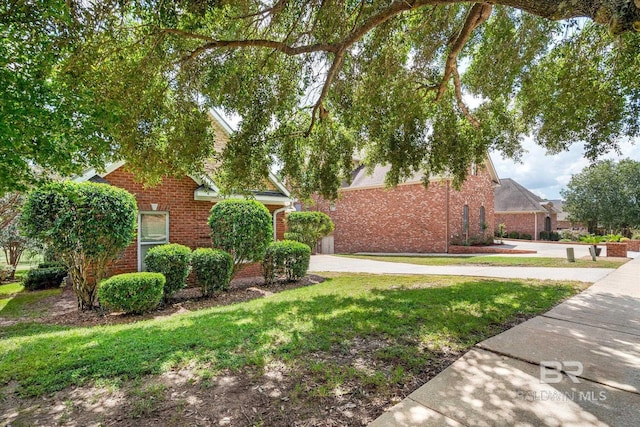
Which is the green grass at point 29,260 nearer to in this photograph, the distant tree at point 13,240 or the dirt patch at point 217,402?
the distant tree at point 13,240

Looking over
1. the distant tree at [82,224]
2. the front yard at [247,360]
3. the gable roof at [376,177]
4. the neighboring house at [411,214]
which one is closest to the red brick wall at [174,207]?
the distant tree at [82,224]

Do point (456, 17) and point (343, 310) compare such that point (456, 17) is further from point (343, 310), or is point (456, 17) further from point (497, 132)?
point (343, 310)

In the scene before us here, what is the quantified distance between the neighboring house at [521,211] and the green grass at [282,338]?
29.9m

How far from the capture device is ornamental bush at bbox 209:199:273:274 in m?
8.45

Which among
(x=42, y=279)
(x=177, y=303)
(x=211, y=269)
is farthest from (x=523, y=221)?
(x=42, y=279)

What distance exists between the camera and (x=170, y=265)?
286 inches

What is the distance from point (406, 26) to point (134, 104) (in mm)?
6799

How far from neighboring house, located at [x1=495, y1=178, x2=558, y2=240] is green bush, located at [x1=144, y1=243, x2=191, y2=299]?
3482 centimetres

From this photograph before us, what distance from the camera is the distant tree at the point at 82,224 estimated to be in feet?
19.3

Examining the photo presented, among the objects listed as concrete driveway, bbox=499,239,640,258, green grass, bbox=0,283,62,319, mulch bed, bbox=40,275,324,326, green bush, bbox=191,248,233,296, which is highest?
green bush, bbox=191,248,233,296

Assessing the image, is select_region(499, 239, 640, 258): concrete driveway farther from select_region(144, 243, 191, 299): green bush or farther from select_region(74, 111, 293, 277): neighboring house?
select_region(144, 243, 191, 299): green bush

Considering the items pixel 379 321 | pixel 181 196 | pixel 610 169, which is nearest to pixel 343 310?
pixel 379 321

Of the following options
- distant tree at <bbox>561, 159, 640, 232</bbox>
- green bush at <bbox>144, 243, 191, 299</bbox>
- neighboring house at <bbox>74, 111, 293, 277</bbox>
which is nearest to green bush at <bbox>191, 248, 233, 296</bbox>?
green bush at <bbox>144, 243, 191, 299</bbox>

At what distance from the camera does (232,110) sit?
7.04m
